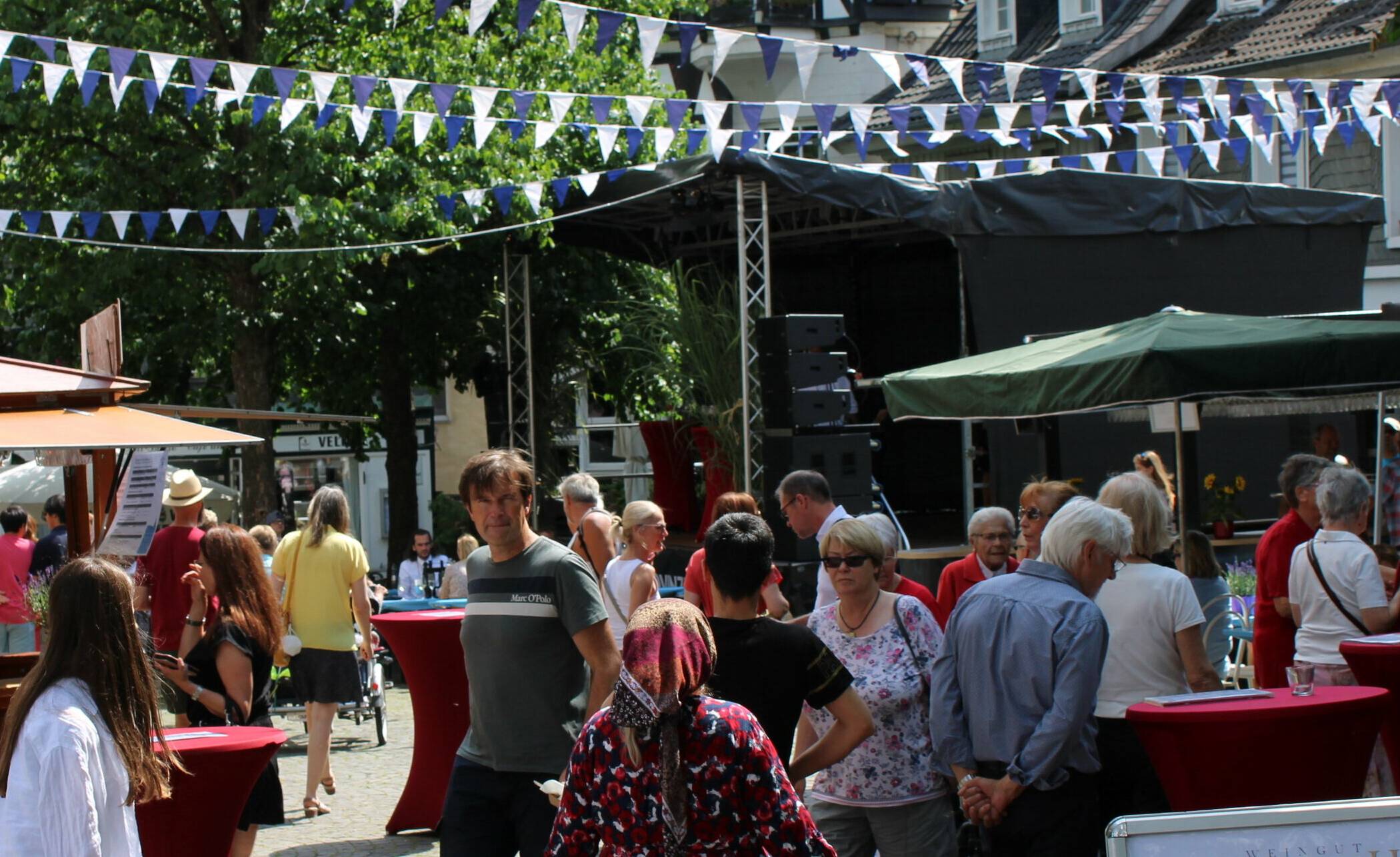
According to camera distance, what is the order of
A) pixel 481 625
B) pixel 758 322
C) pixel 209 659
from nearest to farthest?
1. pixel 481 625
2. pixel 209 659
3. pixel 758 322

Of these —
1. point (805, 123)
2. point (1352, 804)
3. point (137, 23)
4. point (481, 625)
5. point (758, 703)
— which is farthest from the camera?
point (805, 123)

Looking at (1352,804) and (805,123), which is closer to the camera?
(1352,804)

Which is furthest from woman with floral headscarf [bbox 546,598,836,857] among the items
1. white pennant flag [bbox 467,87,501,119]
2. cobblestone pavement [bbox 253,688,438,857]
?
white pennant flag [bbox 467,87,501,119]

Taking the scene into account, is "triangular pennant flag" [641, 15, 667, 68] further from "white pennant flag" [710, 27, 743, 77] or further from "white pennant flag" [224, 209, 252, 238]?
"white pennant flag" [224, 209, 252, 238]

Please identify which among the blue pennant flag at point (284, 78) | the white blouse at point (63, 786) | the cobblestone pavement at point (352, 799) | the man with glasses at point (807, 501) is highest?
the blue pennant flag at point (284, 78)

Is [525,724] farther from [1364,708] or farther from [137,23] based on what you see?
[137,23]

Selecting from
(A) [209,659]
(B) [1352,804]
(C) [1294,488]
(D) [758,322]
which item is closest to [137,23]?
(D) [758,322]

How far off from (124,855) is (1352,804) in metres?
2.72

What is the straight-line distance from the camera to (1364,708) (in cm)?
479

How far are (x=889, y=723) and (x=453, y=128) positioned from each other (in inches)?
440

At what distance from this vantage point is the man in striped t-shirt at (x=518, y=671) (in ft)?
15.6

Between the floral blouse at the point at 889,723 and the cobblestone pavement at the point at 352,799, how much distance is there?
3.46 meters

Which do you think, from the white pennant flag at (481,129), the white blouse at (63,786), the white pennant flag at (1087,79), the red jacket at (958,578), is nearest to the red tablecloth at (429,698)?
the red jacket at (958,578)

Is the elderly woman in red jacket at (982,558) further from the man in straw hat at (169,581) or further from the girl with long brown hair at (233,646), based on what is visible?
the man in straw hat at (169,581)
